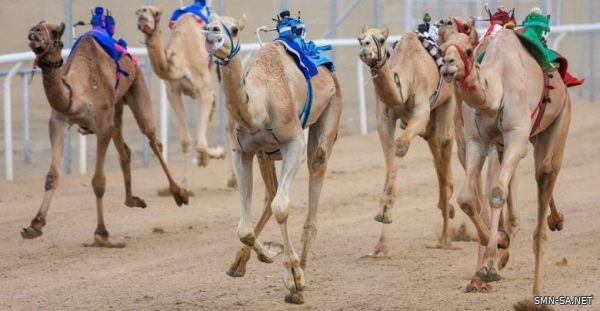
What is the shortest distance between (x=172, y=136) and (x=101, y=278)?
9.01 meters

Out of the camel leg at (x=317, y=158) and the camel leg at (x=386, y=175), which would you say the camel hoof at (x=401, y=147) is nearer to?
the camel leg at (x=386, y=175)

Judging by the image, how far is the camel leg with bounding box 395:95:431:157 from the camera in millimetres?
9469

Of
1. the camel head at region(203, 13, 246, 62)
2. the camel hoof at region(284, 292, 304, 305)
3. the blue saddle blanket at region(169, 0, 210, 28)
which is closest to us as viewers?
the camel head at region(203, 13, 246, 62)

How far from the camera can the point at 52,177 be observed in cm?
1036

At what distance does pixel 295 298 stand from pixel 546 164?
189cm

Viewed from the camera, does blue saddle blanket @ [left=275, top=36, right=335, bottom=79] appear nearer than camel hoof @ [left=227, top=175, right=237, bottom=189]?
Yes

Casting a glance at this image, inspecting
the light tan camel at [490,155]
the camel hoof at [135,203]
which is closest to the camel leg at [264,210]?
the light tan camel at [490,155]

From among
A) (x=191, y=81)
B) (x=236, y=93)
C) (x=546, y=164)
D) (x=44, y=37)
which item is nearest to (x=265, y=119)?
(x=236, y=93)

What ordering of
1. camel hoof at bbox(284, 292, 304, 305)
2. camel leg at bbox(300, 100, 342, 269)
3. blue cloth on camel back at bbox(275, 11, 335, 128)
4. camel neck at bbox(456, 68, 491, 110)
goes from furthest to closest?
1. camel leg at bbox(300, 100, 342, 269)
2. blue cloth on camel back at bbox(275, 11, 335, 128)
3. camel hoof at bbox(284, 292, 304, 305)
4. camel neck at bbox(456, 68, 491, 110)

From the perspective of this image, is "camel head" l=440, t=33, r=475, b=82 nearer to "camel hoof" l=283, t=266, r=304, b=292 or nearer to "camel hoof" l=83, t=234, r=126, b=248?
"camel hoof" l=283, t=266, r=304, b=292

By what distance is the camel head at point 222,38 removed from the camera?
A: 23.9 ft

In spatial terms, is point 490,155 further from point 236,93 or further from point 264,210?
point 264,210

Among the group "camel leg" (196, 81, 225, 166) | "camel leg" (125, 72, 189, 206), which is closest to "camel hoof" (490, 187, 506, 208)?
"camel leg" (125, 72, 189, 206)

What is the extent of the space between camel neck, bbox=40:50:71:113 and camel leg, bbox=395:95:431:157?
2736 mm
